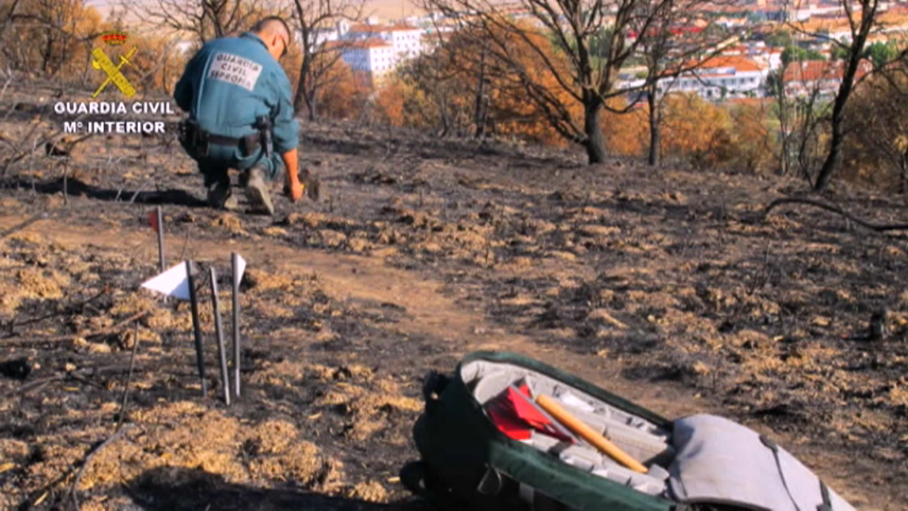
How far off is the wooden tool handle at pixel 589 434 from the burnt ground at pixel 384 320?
85cm

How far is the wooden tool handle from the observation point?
3.34 meters

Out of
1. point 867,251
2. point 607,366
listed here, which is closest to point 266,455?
point 607,366

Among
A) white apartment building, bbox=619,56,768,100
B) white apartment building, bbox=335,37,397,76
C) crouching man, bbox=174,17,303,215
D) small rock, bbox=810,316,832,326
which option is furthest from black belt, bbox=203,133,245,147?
white apartment building, bbox=335,37,397,76

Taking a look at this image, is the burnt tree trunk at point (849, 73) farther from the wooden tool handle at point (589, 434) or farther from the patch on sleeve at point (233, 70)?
the wooden tool handle at point (589, 434)

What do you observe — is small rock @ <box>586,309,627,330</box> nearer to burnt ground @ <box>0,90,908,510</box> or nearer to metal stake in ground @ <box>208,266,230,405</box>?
burnt ground @ <box>0,90,908,510</box>

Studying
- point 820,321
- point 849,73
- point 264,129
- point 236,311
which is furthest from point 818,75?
point 236,311

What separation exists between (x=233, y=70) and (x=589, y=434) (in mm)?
5254

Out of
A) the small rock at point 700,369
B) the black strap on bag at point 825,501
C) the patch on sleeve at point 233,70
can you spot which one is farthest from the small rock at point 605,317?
the patch on sleeve at point 233,70

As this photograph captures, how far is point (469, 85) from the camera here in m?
23.0

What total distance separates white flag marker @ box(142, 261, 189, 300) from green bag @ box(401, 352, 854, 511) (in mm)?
1292

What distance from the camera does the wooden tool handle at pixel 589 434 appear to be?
3.34 m

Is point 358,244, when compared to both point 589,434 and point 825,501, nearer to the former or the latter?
point 589,434

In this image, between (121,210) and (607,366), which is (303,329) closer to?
(607,366)

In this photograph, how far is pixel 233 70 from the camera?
25.6 feet
